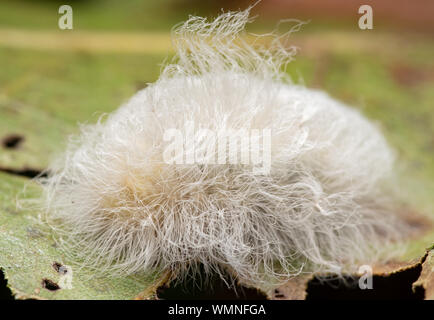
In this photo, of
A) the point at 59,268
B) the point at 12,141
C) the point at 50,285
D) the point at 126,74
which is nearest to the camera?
the point at 50,285

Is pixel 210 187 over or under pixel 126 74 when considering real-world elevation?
under

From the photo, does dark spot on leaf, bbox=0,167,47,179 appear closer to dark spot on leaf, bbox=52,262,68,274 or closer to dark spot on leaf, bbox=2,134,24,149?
dark spot on leaf, bbox=2,134,24,149

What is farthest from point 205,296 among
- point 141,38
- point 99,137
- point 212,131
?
point 141,38

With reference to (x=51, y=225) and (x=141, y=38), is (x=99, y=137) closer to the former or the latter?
(x=51, y=225)

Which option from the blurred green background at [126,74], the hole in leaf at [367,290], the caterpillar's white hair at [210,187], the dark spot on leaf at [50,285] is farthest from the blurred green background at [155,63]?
the dark spot on leaf at [50,285]

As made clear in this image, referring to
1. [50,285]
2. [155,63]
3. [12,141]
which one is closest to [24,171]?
[12,141]

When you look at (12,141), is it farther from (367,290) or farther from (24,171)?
(367,290)
